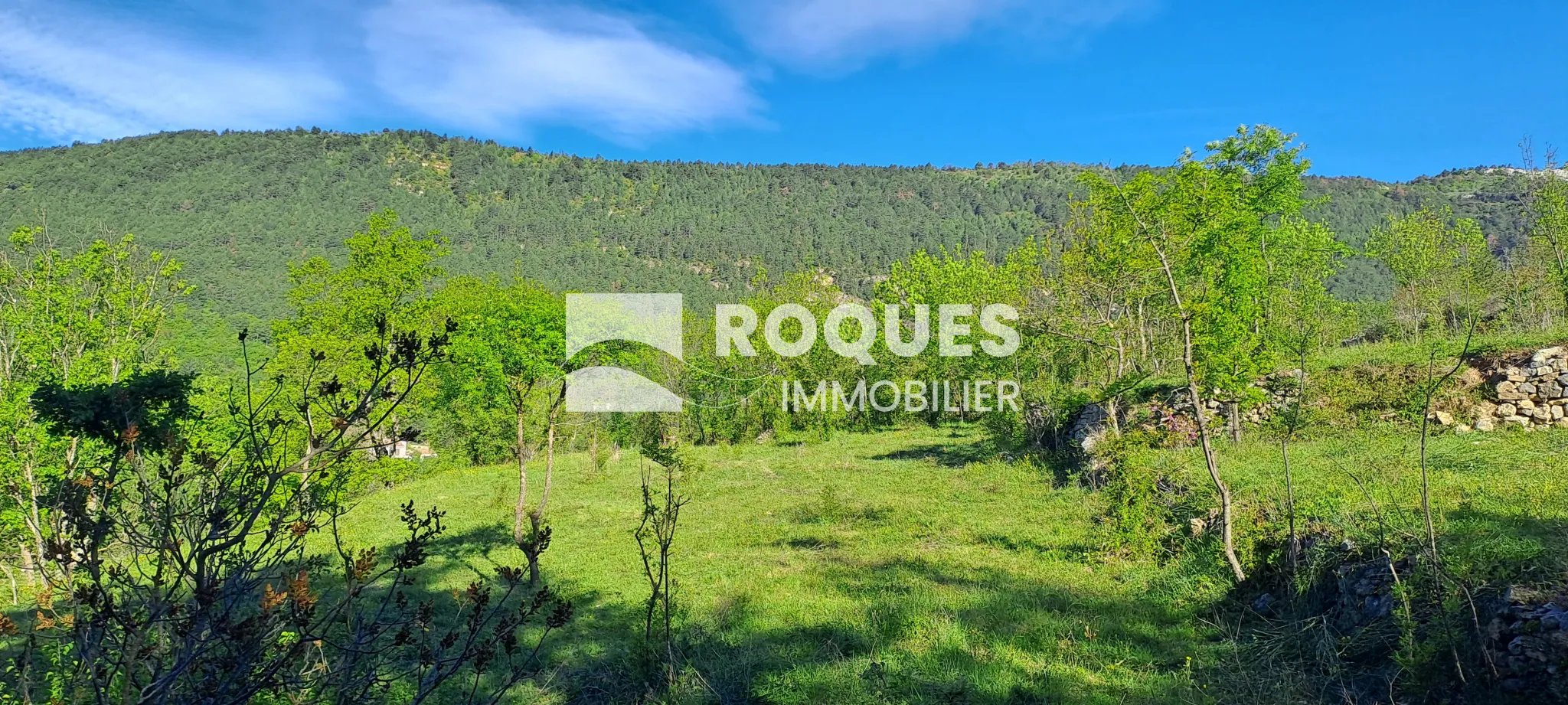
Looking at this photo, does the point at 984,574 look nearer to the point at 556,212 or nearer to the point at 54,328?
the point at 54,328

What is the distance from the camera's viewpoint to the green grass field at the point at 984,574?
689cm

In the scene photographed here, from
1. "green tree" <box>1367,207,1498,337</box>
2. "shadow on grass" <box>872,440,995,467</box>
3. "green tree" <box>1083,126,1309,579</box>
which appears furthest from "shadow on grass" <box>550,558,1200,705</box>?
"green tree" <box>1367,207,1498,337</box>

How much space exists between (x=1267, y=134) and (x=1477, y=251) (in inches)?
919

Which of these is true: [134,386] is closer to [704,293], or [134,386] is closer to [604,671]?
[604,671]

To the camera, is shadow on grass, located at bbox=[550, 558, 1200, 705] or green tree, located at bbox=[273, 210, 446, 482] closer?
shadow on grass, located at bbox=[550, 558, 1200, 705]

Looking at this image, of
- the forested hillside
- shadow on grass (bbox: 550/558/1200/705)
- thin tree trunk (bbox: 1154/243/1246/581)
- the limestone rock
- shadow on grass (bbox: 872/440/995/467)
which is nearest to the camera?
shadow on grass (bbox: 550/558/1200/705)

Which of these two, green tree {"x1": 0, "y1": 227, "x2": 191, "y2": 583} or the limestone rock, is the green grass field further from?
green tree {"x1": 0, "y1": 227, "x2": 191, "y2": 583}

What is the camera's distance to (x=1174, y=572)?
9430mm

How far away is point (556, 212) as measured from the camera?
7037 inches

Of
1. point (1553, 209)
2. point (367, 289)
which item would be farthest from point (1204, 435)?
point (1553, 209)

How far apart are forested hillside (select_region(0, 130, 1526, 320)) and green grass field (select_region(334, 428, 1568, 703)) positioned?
10292 centimetres

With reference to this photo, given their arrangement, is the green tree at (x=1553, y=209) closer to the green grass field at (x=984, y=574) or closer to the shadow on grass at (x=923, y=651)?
the green grass field at (x=984, y=574)

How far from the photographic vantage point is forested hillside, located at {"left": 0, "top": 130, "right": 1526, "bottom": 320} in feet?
418

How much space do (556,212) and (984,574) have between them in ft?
603
